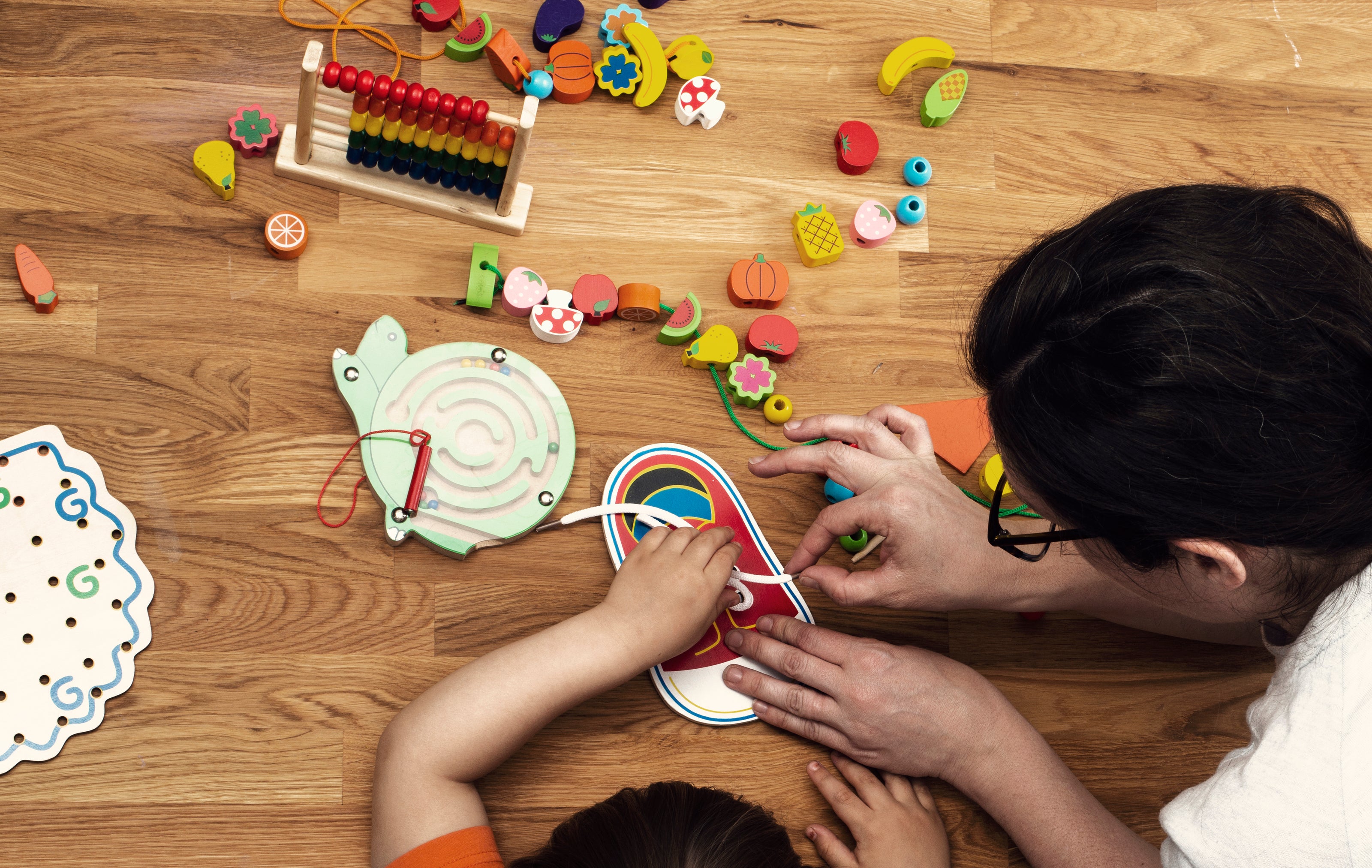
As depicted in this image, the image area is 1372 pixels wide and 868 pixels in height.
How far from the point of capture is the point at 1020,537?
2.05ft

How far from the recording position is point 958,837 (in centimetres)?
81

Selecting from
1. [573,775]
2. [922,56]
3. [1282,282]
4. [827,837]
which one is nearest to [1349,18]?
[922,56]

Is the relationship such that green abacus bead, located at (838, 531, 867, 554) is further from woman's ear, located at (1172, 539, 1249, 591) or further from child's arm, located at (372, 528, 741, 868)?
woman's ear, located at (1172, 539, 1249, 591)

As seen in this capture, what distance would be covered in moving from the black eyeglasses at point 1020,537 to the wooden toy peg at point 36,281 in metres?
0.81

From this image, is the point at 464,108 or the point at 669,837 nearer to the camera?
the point at 669,837

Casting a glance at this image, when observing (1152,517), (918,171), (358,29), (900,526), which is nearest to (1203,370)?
(1152,517)

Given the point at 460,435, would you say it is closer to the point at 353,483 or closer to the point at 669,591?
the point at 353,483

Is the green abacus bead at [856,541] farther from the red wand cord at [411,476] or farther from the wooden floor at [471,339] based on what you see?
the red wand cord at [411,476]

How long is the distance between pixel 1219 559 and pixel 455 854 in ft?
1.82

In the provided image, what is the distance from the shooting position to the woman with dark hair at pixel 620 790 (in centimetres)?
65

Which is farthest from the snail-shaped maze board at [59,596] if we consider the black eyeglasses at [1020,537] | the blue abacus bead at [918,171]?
the blue abacus bead at [918,171]

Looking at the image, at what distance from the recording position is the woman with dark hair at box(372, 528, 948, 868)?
65cm

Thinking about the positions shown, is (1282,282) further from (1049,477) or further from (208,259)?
(208,259)

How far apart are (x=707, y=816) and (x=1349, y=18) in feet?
3.76
